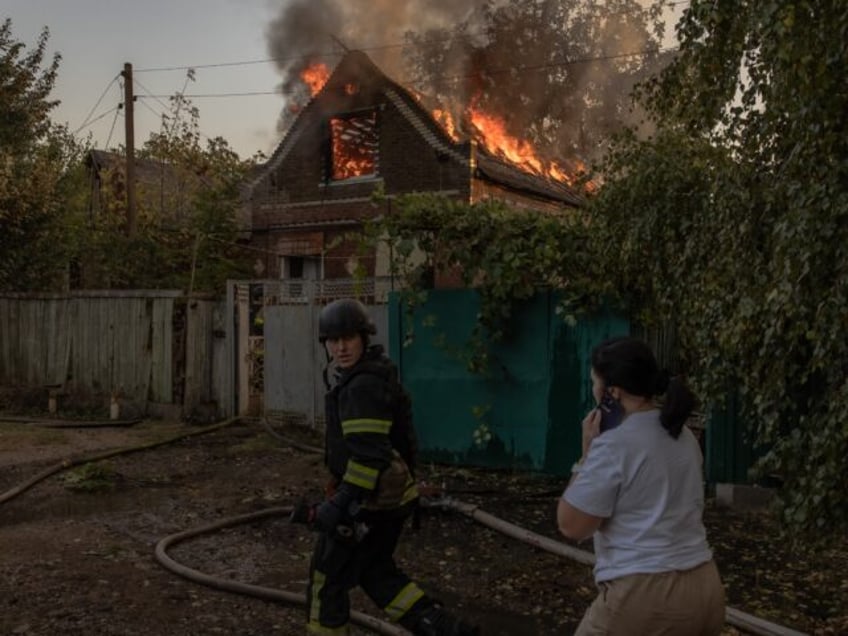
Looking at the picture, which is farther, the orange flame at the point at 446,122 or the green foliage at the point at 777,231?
the orange flame at the point at 446,122

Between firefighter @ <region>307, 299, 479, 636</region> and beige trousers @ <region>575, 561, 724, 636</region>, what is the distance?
1330mm

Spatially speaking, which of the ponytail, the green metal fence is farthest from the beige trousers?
the green metal fence

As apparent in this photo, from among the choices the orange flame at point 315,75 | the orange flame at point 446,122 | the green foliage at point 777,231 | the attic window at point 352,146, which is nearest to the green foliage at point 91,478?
the green foliage at point 777,231

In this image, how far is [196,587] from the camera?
4918 millimetres

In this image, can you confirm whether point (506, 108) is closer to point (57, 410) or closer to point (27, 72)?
point (27, 72)

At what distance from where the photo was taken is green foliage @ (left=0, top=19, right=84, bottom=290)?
569 inches

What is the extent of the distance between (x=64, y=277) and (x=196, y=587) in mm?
13515

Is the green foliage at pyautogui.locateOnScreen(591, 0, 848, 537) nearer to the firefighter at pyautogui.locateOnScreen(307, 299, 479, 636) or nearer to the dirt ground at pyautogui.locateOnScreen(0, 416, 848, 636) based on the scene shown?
the dirt ground at pyautogui.locateOnScreen(0, 416, 848, 636)

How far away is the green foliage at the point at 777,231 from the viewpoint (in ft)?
11.5

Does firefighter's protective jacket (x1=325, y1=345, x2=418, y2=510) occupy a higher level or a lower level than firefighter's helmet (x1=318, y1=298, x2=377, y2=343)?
lower

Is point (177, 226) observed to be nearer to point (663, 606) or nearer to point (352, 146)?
point (352, 146)

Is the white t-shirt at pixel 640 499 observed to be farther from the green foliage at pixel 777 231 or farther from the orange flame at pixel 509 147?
the orange flame at pixel 509 147

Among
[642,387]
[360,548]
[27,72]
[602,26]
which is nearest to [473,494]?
[360,548]

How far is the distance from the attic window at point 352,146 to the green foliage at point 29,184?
6253 millimetres
